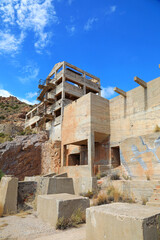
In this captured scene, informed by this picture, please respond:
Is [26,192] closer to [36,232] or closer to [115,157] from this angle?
[36,232]

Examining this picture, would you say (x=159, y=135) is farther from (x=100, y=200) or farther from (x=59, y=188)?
(x=59, y=188)

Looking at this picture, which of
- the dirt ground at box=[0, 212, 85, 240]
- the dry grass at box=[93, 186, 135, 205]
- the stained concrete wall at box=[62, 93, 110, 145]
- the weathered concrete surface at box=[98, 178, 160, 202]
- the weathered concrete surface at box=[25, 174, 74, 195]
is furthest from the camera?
the stained concrete wall at box=[62, 93, 110, 145]

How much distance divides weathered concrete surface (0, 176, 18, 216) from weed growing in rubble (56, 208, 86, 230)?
10.8 feet

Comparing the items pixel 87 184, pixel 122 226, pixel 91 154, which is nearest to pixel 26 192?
pixel 87 184

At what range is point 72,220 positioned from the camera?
468 centimetres

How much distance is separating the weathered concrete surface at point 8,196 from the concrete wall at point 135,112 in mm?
10301

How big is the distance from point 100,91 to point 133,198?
23.2m

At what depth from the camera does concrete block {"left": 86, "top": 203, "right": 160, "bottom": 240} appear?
2.49 m

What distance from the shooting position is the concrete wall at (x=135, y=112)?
44.4ft

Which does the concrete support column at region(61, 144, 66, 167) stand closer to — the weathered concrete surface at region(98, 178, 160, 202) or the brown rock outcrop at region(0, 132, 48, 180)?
the brown rock outcrop at region(0, 132, 48, 180)

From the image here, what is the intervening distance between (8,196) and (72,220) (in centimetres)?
381

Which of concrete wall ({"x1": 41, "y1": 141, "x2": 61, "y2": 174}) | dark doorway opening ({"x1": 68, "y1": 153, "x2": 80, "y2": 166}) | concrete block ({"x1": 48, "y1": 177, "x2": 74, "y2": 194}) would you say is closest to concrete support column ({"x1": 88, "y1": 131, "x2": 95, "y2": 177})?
concrete block ({"x1": 48, "y1": 177, "x2": 74, "y2": 194})

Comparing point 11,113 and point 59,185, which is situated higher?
point 11,113

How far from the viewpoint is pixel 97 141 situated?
18.1 m
